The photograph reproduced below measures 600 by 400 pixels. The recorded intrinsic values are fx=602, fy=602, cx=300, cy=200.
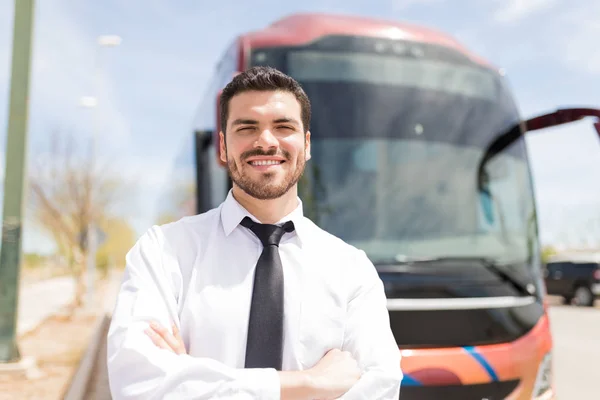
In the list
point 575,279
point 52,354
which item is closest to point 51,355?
point 52,354

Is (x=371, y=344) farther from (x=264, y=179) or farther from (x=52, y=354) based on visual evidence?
(x=52, y=354)

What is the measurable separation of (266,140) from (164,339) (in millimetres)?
707

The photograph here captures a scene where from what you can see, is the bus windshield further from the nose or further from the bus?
the nose

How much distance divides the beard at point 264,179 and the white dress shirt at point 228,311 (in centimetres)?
16

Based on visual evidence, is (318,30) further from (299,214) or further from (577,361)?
(577,361)

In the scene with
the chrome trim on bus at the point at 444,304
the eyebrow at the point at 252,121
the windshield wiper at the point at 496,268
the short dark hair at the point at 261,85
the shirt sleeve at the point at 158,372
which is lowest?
the chrome trim on bus at the point at 444,304

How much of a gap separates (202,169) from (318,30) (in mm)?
1715

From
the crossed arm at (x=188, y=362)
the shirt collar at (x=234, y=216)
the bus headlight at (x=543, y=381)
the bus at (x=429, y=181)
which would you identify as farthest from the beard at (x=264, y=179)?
the bus headlight at (x=543, y=381)

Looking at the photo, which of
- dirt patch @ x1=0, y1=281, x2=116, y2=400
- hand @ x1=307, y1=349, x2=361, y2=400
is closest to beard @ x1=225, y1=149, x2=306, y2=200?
hand @ x1=307, y1=349, x2=361, y2=400

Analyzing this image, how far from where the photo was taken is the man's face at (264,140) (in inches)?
78.2

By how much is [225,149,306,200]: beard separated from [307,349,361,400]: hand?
0.58 metres

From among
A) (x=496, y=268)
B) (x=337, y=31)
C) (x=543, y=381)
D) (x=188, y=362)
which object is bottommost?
(x=543, y=381)

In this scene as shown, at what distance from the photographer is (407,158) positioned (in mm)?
4789

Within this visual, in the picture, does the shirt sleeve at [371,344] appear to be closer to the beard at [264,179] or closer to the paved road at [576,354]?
the beard at [264,179]
